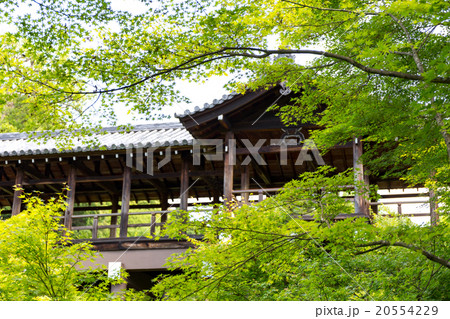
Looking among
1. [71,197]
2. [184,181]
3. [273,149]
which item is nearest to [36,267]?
[184,181]

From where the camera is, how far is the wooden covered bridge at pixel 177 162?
13.3m

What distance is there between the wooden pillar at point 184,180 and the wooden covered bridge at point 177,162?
0.09 feet

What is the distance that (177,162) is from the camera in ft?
52.9

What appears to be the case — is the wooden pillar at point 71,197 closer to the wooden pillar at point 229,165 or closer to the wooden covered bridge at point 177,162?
the wooden covered bridge at point 177,162

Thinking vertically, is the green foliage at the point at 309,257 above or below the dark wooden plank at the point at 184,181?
below

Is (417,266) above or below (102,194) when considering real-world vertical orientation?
below

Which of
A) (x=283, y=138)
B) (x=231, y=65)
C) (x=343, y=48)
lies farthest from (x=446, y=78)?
→ (x=283, y=138)

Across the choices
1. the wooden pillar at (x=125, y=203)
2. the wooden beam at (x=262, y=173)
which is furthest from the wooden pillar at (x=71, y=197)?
the wooden beam at (x=262, y=173)

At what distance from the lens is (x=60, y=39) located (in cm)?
713

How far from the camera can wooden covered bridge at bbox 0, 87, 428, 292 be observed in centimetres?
1327

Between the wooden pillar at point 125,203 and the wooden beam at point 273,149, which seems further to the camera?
the wooden pillar at point 125,203

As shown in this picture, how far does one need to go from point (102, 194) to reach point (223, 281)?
12162 millimetres

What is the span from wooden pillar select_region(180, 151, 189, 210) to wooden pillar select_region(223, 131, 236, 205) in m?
1.46

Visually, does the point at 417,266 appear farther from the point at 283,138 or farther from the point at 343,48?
the point at 283,138
